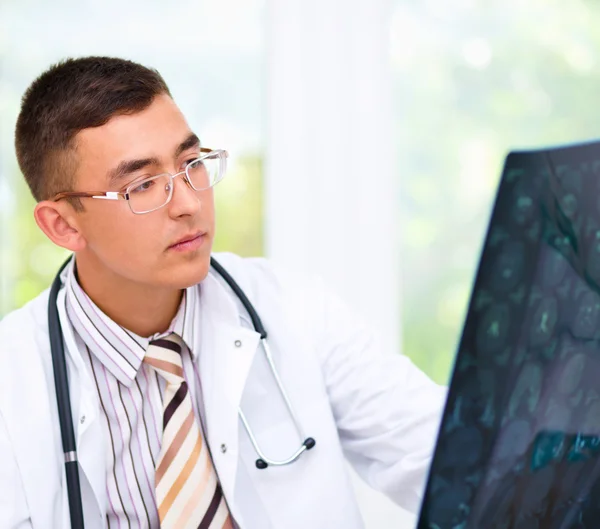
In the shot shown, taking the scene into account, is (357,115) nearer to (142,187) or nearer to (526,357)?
(142,187)

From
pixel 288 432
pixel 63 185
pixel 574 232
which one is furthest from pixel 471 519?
pixel 63 185

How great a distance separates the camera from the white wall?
2248 millimetres

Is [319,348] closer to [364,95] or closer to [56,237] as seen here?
[56,237]

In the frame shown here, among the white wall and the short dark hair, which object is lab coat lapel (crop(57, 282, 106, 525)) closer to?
the short dark hair

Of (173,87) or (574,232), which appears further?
(173,87)

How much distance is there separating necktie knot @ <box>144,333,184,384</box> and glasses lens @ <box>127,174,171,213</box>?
22cm

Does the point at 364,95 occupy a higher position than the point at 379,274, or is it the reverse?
the point at 364,95

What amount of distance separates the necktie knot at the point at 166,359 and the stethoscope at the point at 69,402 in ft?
0.37

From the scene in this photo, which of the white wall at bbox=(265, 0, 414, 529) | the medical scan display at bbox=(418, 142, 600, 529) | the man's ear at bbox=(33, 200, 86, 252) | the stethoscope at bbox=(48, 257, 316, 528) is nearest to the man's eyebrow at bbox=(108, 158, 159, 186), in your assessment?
the man's ear at bbox=(33, 200, 86, 252)

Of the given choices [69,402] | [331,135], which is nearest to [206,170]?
[69,402]

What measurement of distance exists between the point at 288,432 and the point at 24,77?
1.68 m

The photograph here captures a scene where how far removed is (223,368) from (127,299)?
18 centimetres

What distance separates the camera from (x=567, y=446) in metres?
0.48

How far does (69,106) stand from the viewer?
44.1 inches
